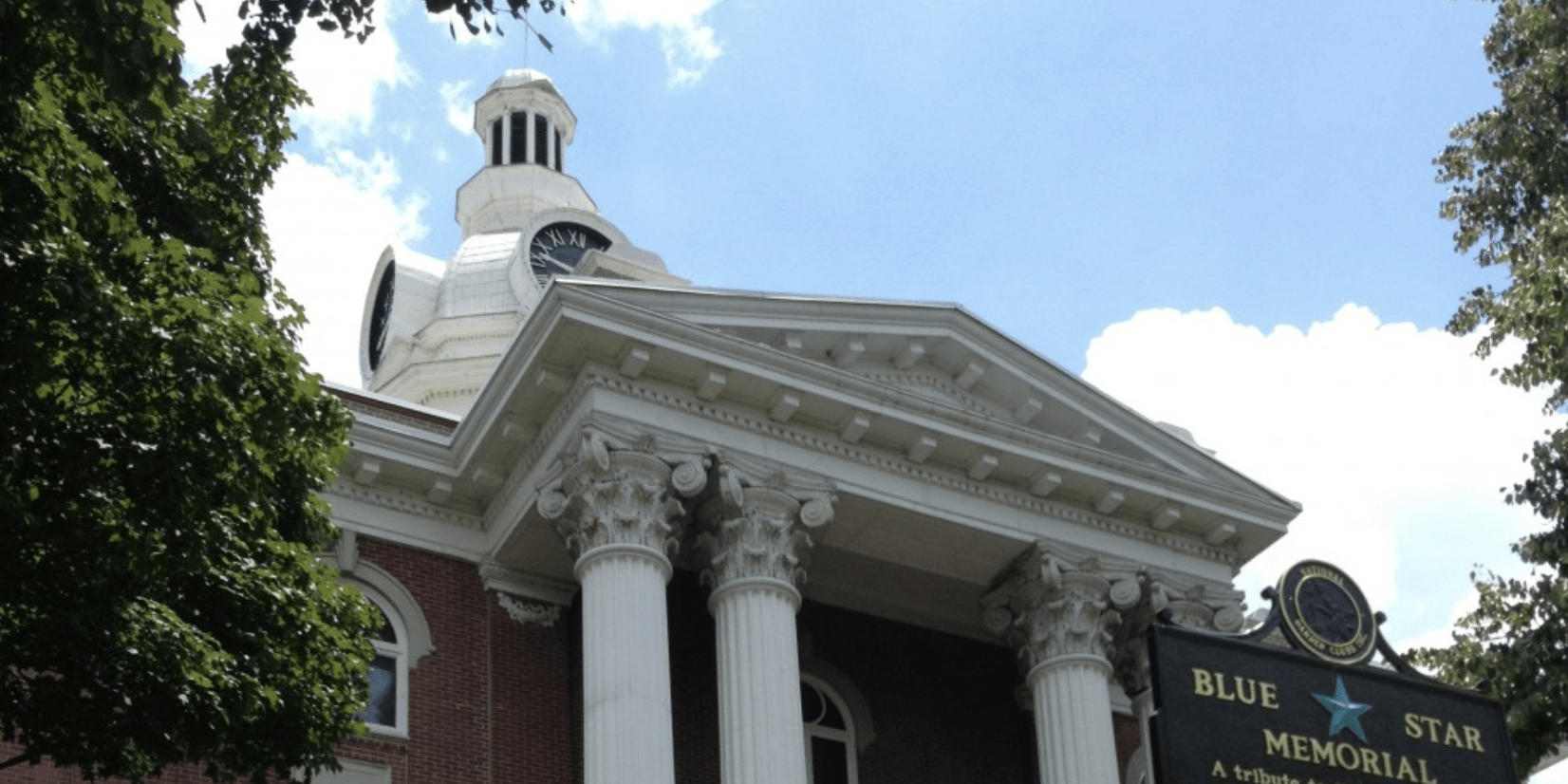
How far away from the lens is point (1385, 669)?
2562 centimetres

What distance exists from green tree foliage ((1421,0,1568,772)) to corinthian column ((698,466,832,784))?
298 inches

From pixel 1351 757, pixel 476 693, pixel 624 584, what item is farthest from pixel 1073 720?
Result: pixel 476 693

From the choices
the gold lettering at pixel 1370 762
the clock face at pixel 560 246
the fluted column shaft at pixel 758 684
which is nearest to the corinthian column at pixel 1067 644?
the gold lettering at pixel 1370 762

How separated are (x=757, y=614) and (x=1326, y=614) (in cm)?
608

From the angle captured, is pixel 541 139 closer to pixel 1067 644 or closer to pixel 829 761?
pixel 829 761

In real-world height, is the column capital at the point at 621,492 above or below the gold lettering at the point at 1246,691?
above

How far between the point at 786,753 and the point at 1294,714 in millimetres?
5240

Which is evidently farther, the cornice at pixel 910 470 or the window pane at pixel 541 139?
the window pane at pixel 541 139

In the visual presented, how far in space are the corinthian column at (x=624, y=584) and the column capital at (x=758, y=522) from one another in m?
0.42

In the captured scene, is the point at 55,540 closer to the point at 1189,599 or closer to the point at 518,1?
the point at 518,1

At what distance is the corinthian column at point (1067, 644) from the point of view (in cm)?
2666

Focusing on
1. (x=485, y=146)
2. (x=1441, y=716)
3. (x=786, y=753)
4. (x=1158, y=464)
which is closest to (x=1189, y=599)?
(x=1158, y=464)

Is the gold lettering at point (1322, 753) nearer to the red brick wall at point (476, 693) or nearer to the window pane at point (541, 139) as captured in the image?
the red brick wall at point (476, 693)

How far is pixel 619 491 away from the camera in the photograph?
24.8 meters
